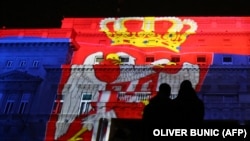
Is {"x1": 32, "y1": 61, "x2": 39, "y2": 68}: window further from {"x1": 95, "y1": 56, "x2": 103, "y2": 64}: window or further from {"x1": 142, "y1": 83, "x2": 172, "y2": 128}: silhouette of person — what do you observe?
{"x1": 142, "y1": 83, "x2": 172, "y2": 128}: silhouette of person

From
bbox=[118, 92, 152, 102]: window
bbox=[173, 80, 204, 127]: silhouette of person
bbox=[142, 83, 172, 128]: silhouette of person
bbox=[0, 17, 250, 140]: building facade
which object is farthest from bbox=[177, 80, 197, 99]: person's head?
bbox=[118, 92, 152, 102]: window

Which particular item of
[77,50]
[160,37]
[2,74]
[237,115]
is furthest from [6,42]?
[237,115]

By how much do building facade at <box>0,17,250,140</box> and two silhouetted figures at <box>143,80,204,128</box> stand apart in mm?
11784

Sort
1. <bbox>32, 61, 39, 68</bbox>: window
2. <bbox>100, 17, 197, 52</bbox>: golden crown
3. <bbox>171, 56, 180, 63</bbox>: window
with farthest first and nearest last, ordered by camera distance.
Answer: <bbox>32, 61, 39, 68</bbox>: window → <bbox>100, 17, 197, 52</bbox>: golden crown → <bbox>171, 56, 180, 63</bbox>: window

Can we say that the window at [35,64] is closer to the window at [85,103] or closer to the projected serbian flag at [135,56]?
the projected serbian flag at [135,56]

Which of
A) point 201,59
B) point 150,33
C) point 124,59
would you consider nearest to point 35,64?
point 124,59

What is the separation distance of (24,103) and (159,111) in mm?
15366

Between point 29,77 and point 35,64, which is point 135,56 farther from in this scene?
point 29,77

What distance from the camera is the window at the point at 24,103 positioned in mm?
17562

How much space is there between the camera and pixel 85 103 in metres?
17.3

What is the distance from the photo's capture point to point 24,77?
1861cm

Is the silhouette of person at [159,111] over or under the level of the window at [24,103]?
under

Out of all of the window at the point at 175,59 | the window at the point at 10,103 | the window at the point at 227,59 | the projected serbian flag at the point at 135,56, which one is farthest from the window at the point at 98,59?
the window at the point at 227,59

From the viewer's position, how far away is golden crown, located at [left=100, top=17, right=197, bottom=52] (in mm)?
18188
